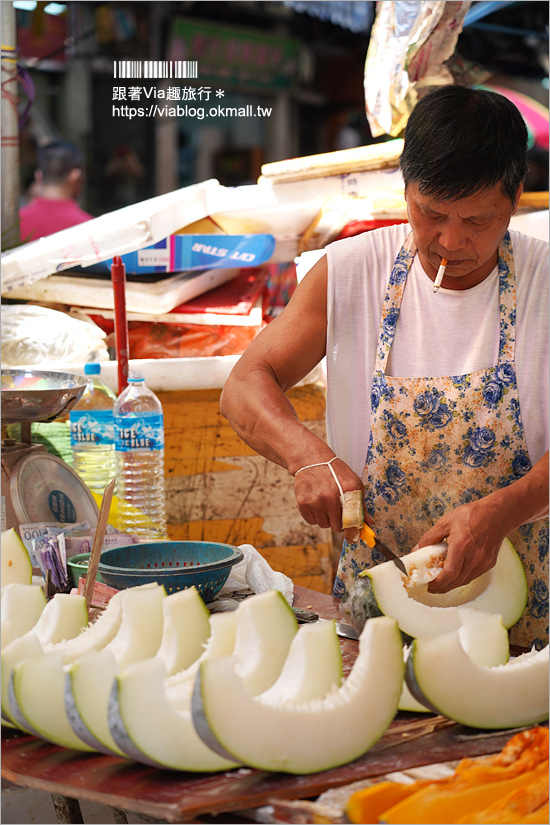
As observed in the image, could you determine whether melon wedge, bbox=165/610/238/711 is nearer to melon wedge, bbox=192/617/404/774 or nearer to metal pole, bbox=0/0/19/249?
melon wedge, bbox=192/617/404/774

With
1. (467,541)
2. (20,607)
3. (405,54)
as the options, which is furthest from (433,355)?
(405,54)

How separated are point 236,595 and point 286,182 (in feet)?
6.73

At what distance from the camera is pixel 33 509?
2.16 metres

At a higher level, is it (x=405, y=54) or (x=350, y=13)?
(x=350, y=13)

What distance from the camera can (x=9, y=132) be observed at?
3395 mm

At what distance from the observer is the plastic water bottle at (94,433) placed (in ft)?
8.77

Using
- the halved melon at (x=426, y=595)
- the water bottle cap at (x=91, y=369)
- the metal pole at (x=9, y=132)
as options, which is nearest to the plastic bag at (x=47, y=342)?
the water bottle cap at (x=91, y=369)

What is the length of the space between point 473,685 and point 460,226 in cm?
95

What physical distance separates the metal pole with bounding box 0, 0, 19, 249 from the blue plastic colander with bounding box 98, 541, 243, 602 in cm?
215


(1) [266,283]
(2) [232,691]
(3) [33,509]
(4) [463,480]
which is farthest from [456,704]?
(1) [266,283]

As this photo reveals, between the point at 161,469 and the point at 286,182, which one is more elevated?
the point at 286,182

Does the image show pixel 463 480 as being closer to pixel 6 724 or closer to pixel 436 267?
pixel 436 267

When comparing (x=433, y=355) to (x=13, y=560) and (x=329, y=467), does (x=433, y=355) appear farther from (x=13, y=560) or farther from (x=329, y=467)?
(x=13, y=560)

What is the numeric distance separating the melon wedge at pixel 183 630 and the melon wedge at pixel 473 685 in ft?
0.99
